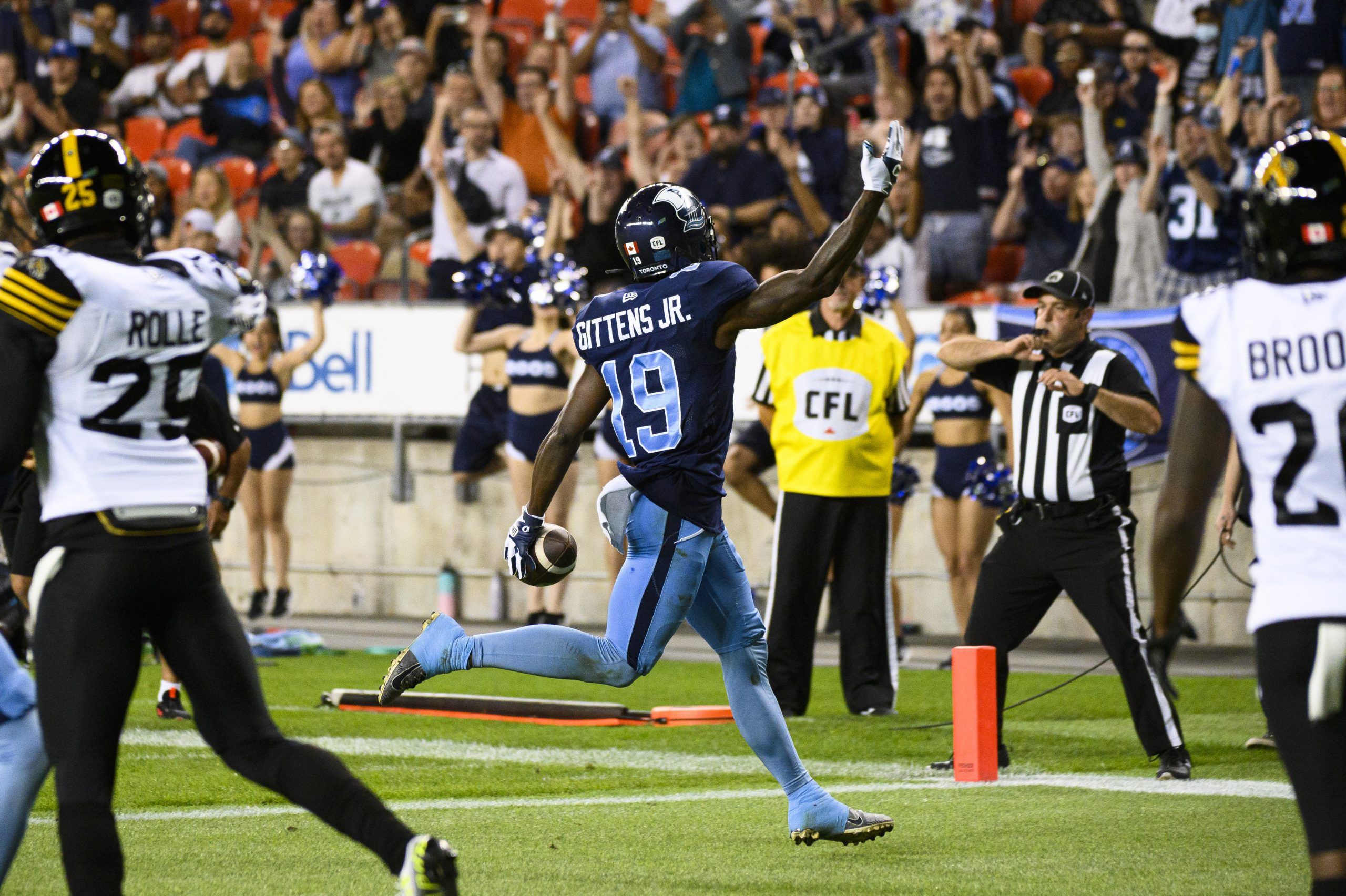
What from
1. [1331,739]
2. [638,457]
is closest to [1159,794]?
[638,457]

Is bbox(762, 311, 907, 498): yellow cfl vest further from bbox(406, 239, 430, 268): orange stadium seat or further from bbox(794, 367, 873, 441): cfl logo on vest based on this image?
bbox(406, 239, 430, 268): orange stadium seat

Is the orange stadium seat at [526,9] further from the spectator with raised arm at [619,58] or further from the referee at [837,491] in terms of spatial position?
the referee at [837,491]

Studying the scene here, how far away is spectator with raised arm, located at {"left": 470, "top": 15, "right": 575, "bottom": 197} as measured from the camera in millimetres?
16531

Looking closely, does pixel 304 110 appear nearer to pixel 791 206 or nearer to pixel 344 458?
pixel 344 458

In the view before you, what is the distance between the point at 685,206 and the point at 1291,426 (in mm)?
2785

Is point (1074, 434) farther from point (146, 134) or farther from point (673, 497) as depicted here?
point (146, 134)

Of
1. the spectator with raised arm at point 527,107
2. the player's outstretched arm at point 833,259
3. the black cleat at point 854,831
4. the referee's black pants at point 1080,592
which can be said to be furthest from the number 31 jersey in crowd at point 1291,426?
the spectator with raised arm at point 527,107

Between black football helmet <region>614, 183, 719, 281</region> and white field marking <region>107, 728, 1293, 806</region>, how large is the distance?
2318 mm

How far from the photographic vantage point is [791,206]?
14.8m

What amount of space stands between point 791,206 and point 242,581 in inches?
243

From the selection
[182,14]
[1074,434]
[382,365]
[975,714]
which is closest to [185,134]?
[182,14]

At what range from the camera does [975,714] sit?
288 inches

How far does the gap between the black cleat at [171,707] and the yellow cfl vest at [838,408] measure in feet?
11.4

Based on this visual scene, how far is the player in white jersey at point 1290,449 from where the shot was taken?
3438 mm
